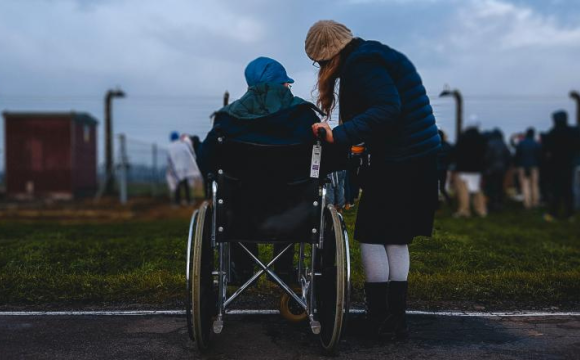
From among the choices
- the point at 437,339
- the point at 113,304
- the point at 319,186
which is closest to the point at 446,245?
the point at 437,339

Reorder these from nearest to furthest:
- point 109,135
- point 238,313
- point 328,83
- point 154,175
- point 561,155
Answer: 1. point 328,83
2. point 238,313
3. point 561,155
4. point 154,175
5. point 109,135

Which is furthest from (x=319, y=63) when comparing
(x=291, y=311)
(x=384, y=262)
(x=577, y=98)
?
(x=577, y=98)

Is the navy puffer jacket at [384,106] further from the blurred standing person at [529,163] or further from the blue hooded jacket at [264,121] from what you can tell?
the blurred standing person at [529,163]

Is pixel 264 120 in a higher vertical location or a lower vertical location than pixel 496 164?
higher

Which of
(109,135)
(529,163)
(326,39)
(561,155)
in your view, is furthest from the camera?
(109,135)

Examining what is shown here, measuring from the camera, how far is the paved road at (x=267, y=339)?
11.6 feet

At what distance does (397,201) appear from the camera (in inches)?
148

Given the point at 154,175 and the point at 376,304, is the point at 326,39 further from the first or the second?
the point at 154,175

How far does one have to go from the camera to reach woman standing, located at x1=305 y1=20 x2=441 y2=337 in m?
3.59

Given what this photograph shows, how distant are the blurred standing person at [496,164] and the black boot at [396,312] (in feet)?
34.1

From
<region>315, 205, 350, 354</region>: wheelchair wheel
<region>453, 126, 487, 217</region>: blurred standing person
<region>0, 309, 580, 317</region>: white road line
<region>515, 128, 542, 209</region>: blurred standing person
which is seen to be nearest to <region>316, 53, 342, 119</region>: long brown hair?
<region>315, 205, 350, 354</region>: wheelchair wheel

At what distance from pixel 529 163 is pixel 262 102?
1260 centimetres

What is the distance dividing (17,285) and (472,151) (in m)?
9.24

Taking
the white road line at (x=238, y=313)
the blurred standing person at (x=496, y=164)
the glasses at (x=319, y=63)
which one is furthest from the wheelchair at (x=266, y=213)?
the blurred standing person at (x=496, y=164)
